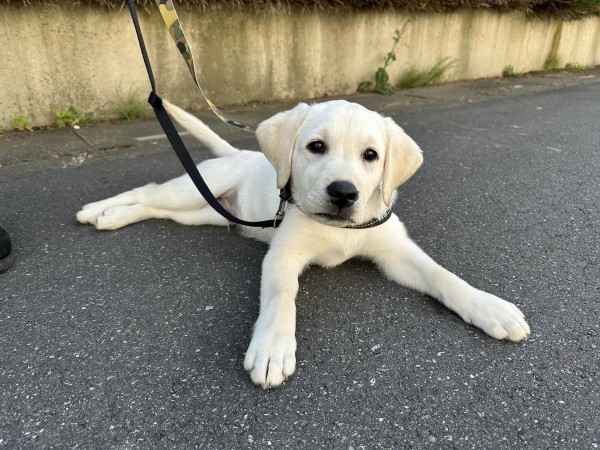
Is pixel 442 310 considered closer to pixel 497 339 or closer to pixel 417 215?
pixel 497 339

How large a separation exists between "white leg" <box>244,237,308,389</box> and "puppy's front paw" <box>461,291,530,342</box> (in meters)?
0.73

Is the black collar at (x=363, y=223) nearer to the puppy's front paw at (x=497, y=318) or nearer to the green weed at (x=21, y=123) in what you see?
the puppy's front paw at (x=497, y=318)

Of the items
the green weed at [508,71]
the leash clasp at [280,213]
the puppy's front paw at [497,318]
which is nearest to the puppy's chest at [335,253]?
the leash clasp at [280,213]

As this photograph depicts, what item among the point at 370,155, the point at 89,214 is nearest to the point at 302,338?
the point at 370,155

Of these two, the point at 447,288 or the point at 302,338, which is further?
the point at 447,288

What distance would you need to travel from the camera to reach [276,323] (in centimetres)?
163

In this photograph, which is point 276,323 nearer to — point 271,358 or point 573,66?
point 271,358

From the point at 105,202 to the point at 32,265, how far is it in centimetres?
62

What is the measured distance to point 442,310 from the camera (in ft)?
6.19

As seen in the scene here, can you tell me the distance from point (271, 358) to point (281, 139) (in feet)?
3.21

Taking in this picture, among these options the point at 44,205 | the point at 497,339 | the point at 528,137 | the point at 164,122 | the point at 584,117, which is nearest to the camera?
the point at 497,339

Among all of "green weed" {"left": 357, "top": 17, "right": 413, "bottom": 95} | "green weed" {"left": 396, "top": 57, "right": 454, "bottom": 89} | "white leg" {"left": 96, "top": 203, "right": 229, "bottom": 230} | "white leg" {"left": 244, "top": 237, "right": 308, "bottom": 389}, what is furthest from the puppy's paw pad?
"green weed" {"left": 396, "top": 57, "right": 454, "bottom": 89}

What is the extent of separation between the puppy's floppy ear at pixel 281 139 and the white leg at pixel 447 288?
0.59m

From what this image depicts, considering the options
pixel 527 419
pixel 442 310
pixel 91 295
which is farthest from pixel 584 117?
pixel 91 295
